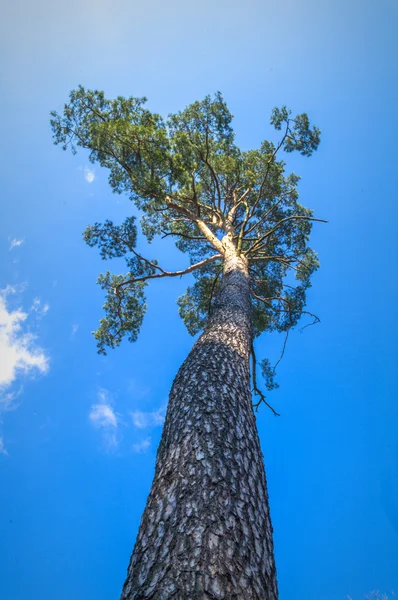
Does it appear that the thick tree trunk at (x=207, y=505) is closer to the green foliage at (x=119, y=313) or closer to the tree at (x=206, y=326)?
the tree at (x=206, y=326)

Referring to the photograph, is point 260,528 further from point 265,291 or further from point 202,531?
point 265,291

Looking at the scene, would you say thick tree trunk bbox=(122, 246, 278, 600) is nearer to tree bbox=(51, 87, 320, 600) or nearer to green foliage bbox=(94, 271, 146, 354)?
tree bbox=(51, 87, 320, 600)

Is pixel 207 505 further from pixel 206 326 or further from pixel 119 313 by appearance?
pixel 119 313

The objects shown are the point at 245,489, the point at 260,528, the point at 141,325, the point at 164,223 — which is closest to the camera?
the point at 260,528

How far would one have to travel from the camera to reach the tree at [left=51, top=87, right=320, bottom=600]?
169 cm

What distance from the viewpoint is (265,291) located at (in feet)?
34.6

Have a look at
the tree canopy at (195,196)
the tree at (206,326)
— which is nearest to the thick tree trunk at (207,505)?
the tree at (206,326)

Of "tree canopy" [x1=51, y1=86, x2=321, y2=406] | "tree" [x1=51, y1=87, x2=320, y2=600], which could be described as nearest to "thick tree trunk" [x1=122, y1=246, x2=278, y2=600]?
"tree" [x1=51, y1=87, x2=320, y2=600]

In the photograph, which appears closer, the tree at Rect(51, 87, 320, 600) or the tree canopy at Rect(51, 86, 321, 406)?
the tree at Rect(51, 87, 320, 600)

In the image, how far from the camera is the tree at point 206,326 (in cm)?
169

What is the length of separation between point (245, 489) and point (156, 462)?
28.7 inches

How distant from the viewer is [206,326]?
478 cm

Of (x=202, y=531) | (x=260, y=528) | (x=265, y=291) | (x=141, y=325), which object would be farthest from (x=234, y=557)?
(x=265, y=291)

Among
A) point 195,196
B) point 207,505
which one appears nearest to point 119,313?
point 195,196
